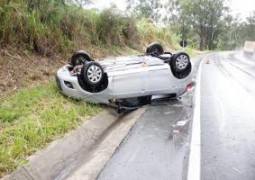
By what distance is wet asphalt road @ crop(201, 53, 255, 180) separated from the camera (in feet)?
16.2

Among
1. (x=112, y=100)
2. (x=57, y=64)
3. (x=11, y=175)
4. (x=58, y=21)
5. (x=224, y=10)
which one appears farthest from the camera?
(x=224, y=10)

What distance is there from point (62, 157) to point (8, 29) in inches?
199

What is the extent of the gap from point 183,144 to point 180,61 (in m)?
3.50

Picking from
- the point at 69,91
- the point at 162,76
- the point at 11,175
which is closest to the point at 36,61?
the point at 69,91

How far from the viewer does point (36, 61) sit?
999 centimetres

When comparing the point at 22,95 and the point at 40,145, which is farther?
the point at 22,95

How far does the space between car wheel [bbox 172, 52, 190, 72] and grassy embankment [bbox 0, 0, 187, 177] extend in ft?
7.34

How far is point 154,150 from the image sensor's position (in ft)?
18.7

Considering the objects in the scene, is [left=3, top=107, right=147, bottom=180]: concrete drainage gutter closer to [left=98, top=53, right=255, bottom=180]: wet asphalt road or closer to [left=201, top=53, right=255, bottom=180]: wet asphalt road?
[left=98, top=53, right=255, bottom=180]: wet asphalt road

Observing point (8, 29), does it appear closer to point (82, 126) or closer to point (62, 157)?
point (82, 126)

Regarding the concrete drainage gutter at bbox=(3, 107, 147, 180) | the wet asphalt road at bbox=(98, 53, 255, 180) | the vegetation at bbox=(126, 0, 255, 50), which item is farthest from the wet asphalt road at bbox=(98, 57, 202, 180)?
the vegetation at bbox=(126, 0, 255, 50)

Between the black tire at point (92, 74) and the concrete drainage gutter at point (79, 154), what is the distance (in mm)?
739

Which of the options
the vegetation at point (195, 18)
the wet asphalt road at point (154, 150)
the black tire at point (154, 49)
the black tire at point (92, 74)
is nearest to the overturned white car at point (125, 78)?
the black tire at point (92, 74)

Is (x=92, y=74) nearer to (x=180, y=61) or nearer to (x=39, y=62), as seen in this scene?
(x=180, y=61)
